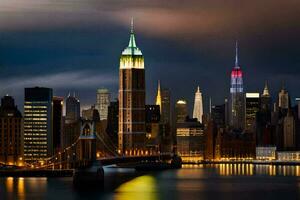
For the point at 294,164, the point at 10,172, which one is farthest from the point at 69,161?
the point at 294,164

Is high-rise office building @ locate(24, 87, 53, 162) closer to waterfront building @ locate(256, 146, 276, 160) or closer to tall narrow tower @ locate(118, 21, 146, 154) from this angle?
tall narrow tower @ locate(118, 21, 146, 154)

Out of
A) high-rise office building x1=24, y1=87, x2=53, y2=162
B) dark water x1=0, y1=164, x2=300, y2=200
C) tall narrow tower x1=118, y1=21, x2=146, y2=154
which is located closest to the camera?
dark water x1=0, y1=164, x2=300, y2=200

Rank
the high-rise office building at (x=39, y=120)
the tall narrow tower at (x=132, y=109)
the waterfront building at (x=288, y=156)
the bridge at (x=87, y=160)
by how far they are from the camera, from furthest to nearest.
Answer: the waterfront building at (x=288, y=156) < the tall narrow tower at (x=132, y=109) < the high-rise office building at (x=39, y=120) < the bridge at (x=87, y=160)

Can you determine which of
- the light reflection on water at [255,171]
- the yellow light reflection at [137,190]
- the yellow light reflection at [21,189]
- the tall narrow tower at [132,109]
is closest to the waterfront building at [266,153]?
the light reflection on water at [255,171]

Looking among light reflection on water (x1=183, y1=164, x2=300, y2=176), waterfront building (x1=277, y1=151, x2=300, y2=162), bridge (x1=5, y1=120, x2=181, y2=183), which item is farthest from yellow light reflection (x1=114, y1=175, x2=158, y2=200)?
waterfront building (x1=277, y1=151, x2=300, y2=162)

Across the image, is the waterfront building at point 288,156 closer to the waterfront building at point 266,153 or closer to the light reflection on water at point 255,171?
the waterfront building at point 266,153

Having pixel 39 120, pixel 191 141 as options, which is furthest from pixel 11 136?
pixel 191 141

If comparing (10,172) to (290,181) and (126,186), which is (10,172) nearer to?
(126,186)
